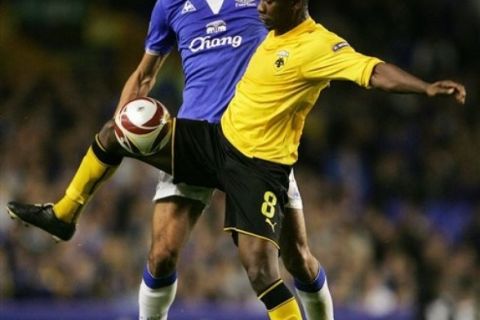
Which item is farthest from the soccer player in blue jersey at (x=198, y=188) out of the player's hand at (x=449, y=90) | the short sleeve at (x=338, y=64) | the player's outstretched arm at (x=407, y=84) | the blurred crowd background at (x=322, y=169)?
the blurred crowd background at (x=322, y=169)

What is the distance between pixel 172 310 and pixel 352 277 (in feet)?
6.13

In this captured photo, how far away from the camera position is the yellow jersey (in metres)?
6.52

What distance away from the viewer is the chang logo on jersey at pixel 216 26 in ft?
24.0

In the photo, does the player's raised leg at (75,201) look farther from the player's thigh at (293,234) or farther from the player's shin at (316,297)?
the player's shin at (316,297)

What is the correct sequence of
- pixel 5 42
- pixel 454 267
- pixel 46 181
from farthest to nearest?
pixel 5 42, pixel 454 267, pixel 46 181

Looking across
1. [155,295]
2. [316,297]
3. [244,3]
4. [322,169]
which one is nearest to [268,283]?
[316,297]

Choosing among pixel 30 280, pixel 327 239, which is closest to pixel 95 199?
pixel 30 280

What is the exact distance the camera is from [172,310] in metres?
10.4

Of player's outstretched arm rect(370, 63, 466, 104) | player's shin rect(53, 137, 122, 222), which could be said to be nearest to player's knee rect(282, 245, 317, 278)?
player's shin rect(53, 137, 122, 222)

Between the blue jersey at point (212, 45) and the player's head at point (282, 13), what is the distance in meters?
0.54

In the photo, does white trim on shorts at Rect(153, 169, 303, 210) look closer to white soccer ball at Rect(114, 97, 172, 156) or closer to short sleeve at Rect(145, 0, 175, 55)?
white soccer ball at Rect(114, 97, 172, 156)

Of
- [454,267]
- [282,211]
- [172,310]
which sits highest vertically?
[282,211]

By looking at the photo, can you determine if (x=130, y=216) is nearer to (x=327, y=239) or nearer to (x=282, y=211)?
(x=327, y=239)

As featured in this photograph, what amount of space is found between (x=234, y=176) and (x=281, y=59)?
2.05ft
